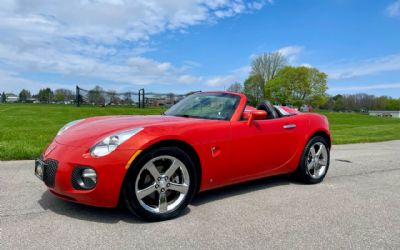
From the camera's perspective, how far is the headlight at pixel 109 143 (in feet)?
10.5

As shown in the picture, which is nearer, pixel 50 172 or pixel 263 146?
pixel 50 172

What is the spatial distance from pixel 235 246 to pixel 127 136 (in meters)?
1.38

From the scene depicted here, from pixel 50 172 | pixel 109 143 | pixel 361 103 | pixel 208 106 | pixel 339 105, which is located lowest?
pixel 50 172

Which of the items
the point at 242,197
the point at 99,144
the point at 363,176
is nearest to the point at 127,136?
the point at 99,144

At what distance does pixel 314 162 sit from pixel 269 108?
119 cm

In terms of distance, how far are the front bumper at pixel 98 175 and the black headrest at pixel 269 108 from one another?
2.22 m

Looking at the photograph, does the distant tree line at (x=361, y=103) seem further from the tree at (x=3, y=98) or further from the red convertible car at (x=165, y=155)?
the red convertible car at (x=165, y=155)

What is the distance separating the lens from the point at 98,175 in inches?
122

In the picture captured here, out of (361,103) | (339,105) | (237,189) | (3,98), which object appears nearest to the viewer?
(237,189)

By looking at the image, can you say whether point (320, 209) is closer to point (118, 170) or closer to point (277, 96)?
point (118, 170)

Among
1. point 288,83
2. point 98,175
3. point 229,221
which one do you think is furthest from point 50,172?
point 288,83

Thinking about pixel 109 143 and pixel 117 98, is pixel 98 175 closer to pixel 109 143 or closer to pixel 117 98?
pixel 109 143

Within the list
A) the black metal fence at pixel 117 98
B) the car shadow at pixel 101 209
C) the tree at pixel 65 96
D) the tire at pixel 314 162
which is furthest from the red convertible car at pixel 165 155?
the tree at pixel 65 96

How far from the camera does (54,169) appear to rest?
128 inches
